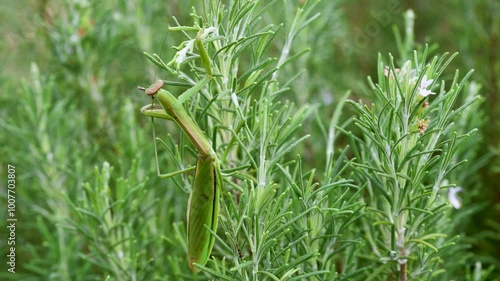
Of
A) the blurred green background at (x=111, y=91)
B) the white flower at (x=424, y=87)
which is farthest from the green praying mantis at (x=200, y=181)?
the blurred green background at (x=111, y=91)

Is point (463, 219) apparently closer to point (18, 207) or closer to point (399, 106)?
point (399, 106)

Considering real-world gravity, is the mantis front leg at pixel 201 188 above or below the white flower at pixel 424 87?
below

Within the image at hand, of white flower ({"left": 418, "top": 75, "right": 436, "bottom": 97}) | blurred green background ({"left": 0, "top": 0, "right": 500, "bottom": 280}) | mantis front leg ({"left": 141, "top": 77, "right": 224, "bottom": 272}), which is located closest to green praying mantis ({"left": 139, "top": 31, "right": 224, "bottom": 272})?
mantis front leg ({"left": 141, "top": 77, "right": 224, "bottom": 272})

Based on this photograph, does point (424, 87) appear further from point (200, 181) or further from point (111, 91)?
point (111, 91)

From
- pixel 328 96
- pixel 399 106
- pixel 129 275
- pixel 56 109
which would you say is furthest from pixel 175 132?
pixel 399 106

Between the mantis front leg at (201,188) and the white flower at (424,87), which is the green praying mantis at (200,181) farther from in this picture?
the white flower at (424,87)

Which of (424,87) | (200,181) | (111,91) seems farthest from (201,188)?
(111,91)

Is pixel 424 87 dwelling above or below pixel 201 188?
above
